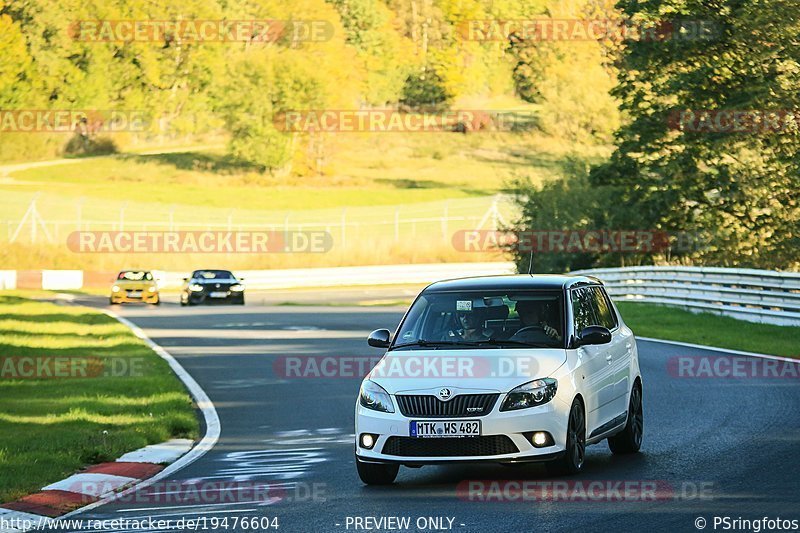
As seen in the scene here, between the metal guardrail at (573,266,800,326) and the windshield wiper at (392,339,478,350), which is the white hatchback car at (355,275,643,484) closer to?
the windshield wiper at (392,339,478,350)

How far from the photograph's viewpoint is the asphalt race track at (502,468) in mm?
9109

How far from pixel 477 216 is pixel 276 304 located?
3766 cm

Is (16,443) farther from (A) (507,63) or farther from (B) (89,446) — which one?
(A) (507,63)

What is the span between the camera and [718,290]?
3109 cm

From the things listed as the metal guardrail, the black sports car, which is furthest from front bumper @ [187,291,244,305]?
the metal guardrail

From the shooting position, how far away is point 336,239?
77.4 meters

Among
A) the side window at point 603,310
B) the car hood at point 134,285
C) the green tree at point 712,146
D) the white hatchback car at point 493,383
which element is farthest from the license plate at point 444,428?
the car hood at point 134,285

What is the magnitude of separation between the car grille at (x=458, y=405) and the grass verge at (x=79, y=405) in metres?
3.38

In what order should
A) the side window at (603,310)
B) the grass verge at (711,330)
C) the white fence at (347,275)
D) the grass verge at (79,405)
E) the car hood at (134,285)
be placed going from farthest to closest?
the white fence at (347,275)
the car hood at (134,285)
the grass verge at (711,330)
the grass verge at (79,405)
the side window at (603,310)

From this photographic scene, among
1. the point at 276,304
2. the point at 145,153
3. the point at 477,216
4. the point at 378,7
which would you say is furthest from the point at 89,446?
the point at 378,7

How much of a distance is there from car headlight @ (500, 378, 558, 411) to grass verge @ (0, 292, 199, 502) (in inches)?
158

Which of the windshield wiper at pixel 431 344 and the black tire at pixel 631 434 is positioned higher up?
the windshield wiper at pixel 431 344

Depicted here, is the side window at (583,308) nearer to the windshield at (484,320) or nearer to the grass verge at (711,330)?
the windshield at (484,320)

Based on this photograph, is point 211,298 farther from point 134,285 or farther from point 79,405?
point 79,405
